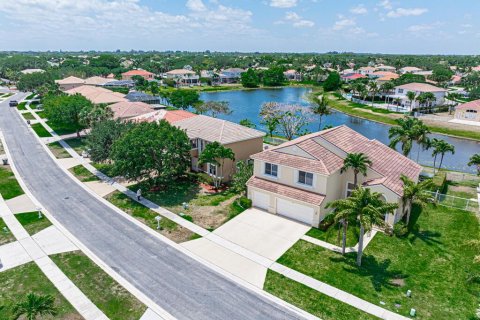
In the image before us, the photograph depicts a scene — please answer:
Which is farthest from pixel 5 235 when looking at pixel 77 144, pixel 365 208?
pixel 77 144

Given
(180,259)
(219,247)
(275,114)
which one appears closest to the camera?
(180,259)

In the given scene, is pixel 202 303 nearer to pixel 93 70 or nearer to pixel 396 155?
pixel 396 155

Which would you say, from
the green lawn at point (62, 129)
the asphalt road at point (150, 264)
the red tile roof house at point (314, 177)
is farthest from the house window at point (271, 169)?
the green lawn at point (62, 129)

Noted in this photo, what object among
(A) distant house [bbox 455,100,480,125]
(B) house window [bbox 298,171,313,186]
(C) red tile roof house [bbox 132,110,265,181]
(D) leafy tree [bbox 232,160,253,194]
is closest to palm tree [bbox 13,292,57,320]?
(D) leafy tree [bbox 232,160,253,194]

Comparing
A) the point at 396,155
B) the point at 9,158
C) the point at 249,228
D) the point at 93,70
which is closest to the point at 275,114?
the point at 396,155

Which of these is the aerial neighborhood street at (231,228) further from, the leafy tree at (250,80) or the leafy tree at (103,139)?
the leafy tree at (250,80)

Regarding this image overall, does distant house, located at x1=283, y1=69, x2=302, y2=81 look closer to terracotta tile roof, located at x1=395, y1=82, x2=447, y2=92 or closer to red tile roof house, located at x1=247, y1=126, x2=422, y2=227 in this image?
terracotta tile roof, located at x1=395, y1=82, x2=447, y2=92
